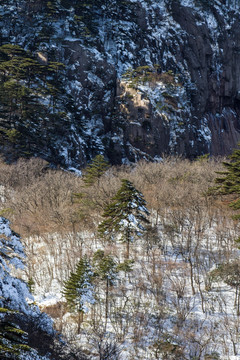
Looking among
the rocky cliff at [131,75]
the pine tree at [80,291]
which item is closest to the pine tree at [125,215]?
the pine tree at [80,291]

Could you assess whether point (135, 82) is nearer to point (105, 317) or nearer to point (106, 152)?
point (106, 152)

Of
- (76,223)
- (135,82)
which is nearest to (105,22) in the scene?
(135,82)

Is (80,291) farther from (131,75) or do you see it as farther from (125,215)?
(131,75)

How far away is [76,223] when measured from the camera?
24.5 metres

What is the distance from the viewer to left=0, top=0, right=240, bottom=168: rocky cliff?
55.2m

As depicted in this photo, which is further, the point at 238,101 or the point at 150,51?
the point at 238,101

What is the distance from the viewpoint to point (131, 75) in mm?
59562

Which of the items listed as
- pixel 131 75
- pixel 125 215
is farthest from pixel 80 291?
pixel 131 75

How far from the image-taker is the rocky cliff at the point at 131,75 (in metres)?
55.2

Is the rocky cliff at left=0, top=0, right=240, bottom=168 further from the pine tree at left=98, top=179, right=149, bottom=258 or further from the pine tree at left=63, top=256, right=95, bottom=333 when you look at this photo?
the pine tree at left=63, top=256, right=95, bottom=333

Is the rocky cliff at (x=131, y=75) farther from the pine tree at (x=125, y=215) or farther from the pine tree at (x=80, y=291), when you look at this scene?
the pine tree at (x=80, y=291)

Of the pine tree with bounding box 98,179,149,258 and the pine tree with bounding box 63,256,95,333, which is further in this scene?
the pine tree with bounding box 98,179,149,258

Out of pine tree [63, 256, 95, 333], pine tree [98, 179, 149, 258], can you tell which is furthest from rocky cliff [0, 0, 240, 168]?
pine tree [63, 256, 95, 333]

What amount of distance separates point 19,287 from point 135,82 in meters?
56.8
